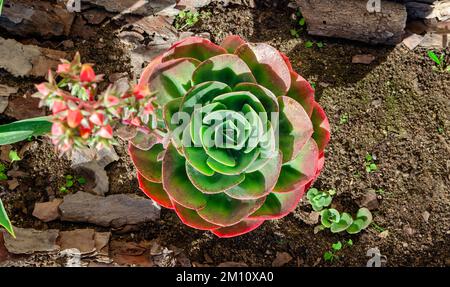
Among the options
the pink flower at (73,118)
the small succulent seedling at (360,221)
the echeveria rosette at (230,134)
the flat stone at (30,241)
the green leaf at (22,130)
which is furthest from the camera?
the small succulent seedling at (360,221)

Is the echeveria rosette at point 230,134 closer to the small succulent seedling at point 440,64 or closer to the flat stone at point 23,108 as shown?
the flat stone at point 23,108

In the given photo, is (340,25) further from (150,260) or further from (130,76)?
(150,260)

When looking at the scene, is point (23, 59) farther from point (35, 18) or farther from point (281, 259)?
point (281, 259)

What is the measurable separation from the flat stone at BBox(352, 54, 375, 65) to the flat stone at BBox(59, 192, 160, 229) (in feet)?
3.00

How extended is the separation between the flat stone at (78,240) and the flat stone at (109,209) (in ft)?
0.16

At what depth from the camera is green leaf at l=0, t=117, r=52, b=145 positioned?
1557 mm

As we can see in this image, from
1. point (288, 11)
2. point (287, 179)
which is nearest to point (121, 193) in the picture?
point (287, 179)

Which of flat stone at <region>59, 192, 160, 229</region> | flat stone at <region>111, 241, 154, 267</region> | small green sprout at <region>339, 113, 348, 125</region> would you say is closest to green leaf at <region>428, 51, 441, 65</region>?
small green sprout at <region>339, 113, 348, 125</region>

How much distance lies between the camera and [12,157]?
1960 millimetres

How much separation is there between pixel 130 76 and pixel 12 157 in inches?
19.8

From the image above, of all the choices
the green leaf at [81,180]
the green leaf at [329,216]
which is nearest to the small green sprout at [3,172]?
the green leaf at [81,180]

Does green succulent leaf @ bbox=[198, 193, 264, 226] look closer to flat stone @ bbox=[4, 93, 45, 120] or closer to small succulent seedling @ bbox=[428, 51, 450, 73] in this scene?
flat stone @ bbox=[4, 93, 45, 120]

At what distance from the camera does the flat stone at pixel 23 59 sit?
1.98 metres

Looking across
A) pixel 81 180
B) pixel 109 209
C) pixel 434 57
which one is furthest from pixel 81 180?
pixel 434 57
